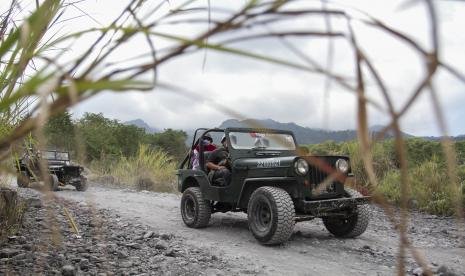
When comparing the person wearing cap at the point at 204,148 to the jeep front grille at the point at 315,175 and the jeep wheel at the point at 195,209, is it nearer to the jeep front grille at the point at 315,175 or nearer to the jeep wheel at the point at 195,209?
the jeep wheel at the point at 195,209

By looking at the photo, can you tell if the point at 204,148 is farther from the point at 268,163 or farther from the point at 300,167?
the point at 300,167

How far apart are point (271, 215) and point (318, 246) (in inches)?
26.5

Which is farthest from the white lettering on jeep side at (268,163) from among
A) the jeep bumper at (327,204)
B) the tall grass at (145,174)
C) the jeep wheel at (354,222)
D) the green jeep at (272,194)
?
the tall grass at (145,174)

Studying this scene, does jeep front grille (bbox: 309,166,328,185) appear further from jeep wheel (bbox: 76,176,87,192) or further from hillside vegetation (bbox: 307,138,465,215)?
jeep wheel (bbox: 76,176,87,192)

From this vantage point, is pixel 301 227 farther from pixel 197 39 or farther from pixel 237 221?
pixel 197 39

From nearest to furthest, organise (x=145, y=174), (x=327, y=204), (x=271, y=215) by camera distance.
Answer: (x=271, y=215), (x=327, y=204), (x=145, y=174)

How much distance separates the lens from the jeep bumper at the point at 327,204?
535 cm

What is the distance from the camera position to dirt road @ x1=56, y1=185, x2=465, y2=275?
4.14 metres

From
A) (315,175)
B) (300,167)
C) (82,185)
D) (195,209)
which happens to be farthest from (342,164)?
(82,185)

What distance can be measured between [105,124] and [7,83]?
2898cm

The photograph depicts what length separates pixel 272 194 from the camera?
5.22m

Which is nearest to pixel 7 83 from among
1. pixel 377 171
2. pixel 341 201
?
pixel 341 201

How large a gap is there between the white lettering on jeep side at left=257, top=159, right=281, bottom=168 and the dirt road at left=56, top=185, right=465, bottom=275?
93 centimetres

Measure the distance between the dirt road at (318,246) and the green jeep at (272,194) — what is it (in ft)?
0.67
